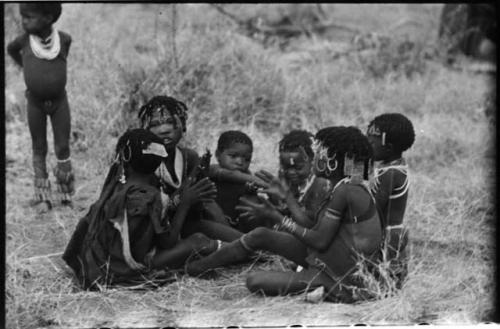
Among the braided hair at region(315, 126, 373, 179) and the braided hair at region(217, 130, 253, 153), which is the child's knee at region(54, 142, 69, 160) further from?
the braided hair at region(315, 126, 373, 179)

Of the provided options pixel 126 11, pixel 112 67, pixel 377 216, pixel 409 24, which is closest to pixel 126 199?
pixel 377 216

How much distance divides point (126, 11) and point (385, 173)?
5.47 meters

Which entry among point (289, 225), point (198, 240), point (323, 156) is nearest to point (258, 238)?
point (289, 225)

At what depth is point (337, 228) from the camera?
4.26 m

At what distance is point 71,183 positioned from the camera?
5508 mm

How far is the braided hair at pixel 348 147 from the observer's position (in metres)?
4.28

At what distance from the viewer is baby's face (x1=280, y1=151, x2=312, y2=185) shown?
192 inches

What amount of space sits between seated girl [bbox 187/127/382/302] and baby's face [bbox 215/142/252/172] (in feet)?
1.94

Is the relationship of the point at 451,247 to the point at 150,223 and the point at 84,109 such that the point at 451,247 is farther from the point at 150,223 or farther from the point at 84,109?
the point at 84,109

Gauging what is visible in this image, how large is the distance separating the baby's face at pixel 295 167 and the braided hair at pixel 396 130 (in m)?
0.51

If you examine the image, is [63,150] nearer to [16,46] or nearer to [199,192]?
[16,46]

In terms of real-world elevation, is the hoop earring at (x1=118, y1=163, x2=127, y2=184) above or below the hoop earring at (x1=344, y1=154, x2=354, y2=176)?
below

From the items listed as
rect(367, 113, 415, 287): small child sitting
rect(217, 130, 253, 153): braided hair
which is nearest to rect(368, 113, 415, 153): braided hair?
rect(367, 113, 415, 287): small child sitting

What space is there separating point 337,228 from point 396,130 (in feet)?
2.30
